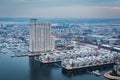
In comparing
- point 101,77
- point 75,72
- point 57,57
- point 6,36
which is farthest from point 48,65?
point 6,36

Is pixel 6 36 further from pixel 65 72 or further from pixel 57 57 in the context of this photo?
pixel 65 72

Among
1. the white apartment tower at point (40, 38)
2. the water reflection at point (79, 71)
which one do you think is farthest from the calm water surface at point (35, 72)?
the white apartment tower at point (40, 38)

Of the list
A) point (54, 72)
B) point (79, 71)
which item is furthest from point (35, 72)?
point (79, 71)

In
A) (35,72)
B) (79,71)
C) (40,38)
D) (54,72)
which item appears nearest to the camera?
(35,72)

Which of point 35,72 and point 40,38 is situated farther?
point 40,38

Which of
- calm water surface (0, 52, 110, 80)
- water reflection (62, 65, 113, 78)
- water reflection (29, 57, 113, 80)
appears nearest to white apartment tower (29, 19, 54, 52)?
calm water surface (0, 52, 110, 80)

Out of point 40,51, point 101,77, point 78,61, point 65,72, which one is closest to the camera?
point 101,77

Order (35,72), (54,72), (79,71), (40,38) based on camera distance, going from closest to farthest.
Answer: (35,72) < (54,72) < (79,71) < (40,38)

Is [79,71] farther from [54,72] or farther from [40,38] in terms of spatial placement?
[40,38]
